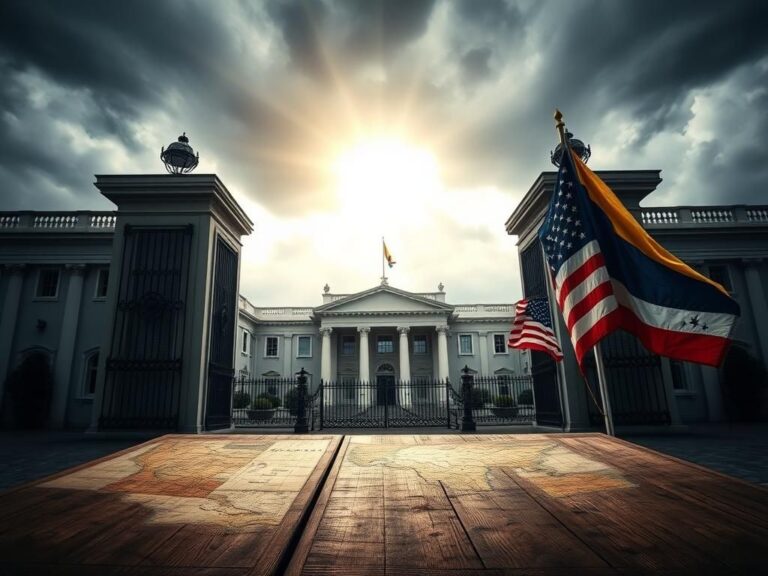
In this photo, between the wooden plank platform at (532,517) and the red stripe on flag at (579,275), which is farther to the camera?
the red stripe on flag at (579,275)

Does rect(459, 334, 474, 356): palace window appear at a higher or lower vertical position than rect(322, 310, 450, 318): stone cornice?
lower

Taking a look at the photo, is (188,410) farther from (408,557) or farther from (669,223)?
(669,223)

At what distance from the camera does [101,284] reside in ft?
60.0

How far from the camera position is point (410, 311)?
1474 inches

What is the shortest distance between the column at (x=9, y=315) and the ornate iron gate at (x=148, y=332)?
10194mm

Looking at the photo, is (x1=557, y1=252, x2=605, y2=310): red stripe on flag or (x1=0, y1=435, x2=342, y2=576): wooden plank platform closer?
(x1=0, y1=435, x2=342, y2=576): wooden plank platform

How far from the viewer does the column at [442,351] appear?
36.5m

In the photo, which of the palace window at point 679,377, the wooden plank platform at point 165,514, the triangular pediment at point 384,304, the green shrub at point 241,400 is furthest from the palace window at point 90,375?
the palace window at point 679,377

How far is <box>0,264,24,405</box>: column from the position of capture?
56.5ft

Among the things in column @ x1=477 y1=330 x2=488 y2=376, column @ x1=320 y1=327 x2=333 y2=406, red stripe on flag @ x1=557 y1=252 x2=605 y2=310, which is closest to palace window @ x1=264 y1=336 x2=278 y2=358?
column @ x1=320 y1=327 x2=333 y2=406

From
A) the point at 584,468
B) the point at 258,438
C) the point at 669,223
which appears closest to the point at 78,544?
the point at 258,438

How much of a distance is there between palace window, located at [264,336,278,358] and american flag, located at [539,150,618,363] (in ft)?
120

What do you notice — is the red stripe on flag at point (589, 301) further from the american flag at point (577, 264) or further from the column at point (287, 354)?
the column at point (287, 354)

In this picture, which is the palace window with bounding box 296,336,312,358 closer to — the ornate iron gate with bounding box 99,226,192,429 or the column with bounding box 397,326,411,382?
the column with bounding box 397,326,411,382
